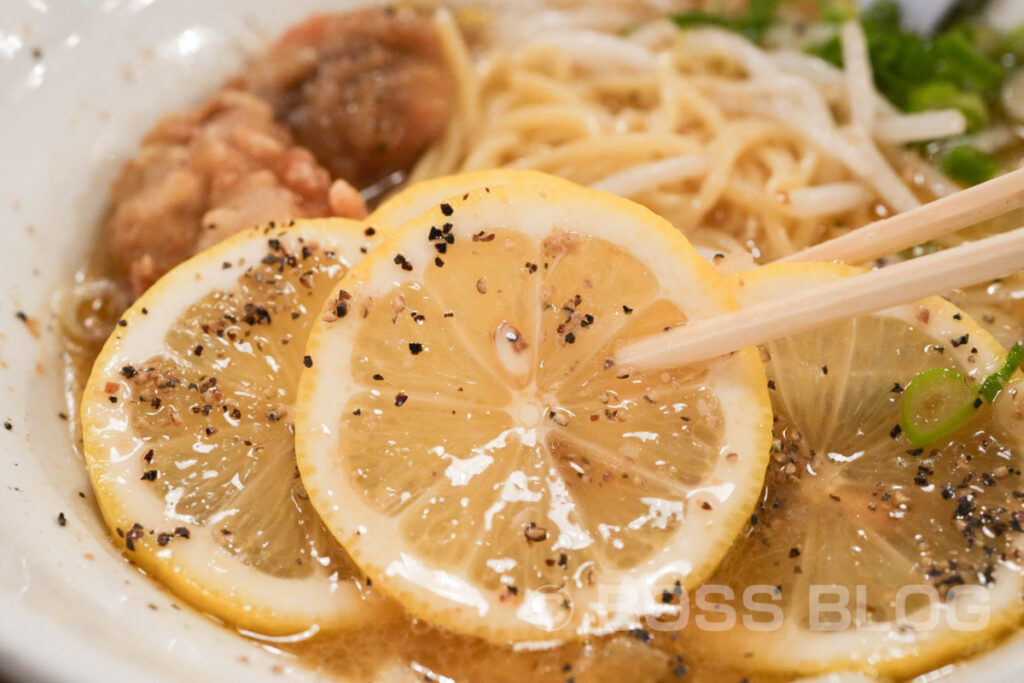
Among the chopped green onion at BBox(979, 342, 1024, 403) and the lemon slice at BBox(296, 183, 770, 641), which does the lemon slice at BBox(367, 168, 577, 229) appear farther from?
the chopped green onion at BBox(979, 342, 1024, 403)

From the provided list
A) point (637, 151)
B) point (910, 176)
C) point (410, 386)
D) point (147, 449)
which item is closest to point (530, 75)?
point (637, 151)

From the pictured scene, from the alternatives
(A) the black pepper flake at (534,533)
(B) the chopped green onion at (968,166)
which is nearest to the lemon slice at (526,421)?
(A) the black pepper flake at (534,533)

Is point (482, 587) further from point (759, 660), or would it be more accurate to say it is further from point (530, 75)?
point (530, 75)

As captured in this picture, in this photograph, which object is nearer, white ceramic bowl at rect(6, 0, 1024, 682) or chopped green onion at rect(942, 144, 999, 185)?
white ceramic bowl at rect(6, 0, 1024, 682)

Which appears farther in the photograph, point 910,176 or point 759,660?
point 910,176

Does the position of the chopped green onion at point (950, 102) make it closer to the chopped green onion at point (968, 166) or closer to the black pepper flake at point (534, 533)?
the chopped green onion at point (968, 166)

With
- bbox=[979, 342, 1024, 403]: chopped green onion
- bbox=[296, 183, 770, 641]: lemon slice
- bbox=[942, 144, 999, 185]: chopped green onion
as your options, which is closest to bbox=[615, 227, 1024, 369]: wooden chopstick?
bbox=[296, 183, 770, 641]: lemon slice
